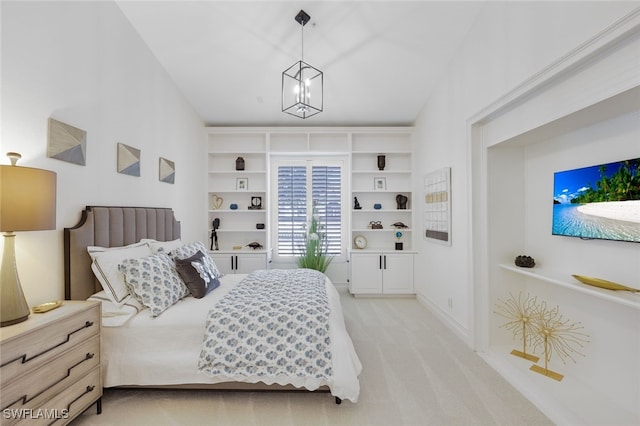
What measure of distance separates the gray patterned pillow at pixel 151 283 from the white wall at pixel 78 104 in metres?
0.43

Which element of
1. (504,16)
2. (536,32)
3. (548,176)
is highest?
(504,16)

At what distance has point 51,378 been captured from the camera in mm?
1448

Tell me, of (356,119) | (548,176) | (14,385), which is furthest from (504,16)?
(14,385)

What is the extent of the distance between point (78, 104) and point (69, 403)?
2.02 meters

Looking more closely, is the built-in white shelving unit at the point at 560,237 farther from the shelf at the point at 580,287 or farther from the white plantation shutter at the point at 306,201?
the white plantation shutter at the point at 306,201

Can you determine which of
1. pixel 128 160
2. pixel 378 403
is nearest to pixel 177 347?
pixel 378 403

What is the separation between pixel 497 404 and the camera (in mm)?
1916

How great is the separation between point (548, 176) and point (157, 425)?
137 inches

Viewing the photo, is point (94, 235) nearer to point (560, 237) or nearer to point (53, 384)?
point (53, 384)

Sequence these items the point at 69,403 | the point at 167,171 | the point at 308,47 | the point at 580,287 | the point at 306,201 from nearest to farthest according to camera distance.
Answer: the point at 69,403, the point at 580,287, the point at 308,47, the point at 167,171, the point at 306,201

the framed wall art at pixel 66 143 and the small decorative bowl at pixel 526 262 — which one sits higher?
the framed wall art at pixel 66 143

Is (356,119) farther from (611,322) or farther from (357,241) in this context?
(611,322)

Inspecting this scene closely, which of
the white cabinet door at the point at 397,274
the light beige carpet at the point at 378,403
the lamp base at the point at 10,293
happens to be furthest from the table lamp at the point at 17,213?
the white cabinet door at the point at 397,274

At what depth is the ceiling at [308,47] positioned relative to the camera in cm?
261
